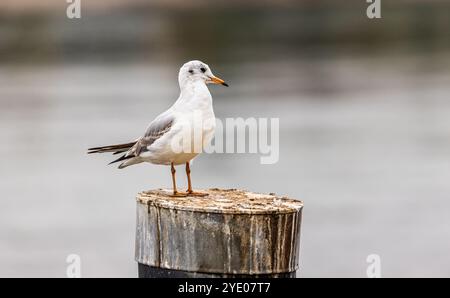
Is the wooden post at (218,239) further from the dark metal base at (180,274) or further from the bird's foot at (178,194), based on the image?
the bird's foot at (178,194)

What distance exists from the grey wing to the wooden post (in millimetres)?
1388

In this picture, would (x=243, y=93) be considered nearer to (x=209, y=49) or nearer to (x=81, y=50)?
(x=209, y=49)

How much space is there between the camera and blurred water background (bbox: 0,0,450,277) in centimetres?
1484

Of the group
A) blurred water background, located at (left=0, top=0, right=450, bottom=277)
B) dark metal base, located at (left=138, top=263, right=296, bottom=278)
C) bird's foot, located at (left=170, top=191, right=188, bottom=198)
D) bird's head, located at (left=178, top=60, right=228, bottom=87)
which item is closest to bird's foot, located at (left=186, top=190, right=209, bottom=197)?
bird's foot, located at (left=170, top=191, right=188, bottom=198)

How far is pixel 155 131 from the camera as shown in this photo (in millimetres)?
7375

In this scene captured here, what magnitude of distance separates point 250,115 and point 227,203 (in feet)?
57.9

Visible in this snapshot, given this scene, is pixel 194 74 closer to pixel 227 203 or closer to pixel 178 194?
pixel 178 194

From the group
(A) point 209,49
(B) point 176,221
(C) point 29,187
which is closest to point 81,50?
(A) point 209,49

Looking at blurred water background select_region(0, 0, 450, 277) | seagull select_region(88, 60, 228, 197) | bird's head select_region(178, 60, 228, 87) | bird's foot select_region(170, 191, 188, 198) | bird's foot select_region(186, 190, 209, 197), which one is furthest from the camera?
blurred water background select_region(0, 0, 450, 277)

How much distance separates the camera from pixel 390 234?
14992 mm

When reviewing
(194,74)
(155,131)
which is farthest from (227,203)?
(194,74)

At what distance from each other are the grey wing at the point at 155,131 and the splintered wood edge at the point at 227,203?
791 mm

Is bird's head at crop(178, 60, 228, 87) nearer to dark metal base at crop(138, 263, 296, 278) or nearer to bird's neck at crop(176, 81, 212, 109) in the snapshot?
bird's neck at crop(176, 81, 212, 109)

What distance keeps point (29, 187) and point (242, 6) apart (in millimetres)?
38860
